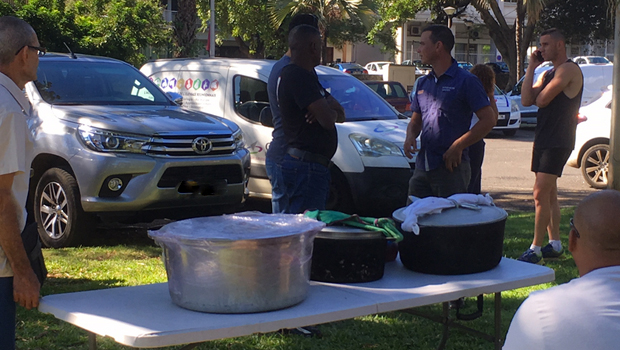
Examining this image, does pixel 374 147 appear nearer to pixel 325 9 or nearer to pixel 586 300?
pixel 586 300

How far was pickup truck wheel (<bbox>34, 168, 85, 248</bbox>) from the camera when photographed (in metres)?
6.71

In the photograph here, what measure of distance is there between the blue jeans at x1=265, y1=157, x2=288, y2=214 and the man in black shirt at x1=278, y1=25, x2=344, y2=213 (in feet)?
0.12

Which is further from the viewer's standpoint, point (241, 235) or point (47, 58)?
point (47, 58)

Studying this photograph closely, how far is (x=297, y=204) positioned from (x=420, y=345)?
1156 millimetres

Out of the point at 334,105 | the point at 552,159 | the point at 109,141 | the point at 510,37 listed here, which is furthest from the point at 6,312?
the point at 510,37

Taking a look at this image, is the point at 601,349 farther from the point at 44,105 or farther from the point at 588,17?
the point at 588,17

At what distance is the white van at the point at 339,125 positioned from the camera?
7.75 meters

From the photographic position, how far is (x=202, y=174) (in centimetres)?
696

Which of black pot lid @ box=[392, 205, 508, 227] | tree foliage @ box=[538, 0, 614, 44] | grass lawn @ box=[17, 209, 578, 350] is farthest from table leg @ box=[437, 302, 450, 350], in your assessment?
tree foliage @ box=[538, 0, 614, 44]

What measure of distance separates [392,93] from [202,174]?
49.0 feet

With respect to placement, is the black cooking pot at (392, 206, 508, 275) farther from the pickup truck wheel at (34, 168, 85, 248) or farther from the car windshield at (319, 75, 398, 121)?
the car windshield at (319, 75, 398, 121)

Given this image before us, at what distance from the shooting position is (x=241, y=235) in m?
2.68

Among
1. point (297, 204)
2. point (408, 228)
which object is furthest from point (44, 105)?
point (408, 228)

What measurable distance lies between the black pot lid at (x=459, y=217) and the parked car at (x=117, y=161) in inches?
144
